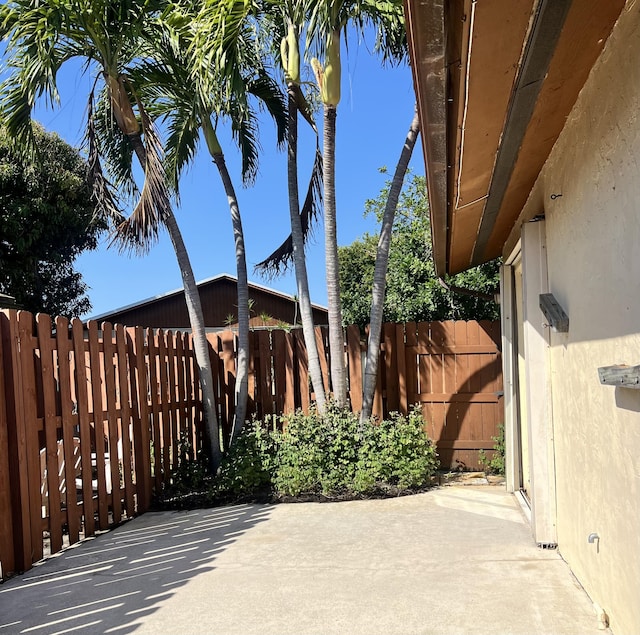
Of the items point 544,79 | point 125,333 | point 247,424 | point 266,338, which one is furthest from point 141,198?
point 544,79

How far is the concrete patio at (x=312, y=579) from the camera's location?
3008 millimetres

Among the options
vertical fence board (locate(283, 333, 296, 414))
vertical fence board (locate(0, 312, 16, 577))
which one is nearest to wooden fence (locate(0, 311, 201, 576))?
vertical fence board (locate(0, 312, 16, 577))

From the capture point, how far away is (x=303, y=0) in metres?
4.93

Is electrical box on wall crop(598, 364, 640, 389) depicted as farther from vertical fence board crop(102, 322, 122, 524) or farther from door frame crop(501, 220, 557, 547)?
vertical fence board crop(102, 322, 122, 524)

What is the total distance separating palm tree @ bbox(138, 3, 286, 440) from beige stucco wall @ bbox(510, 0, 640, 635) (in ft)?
11.0

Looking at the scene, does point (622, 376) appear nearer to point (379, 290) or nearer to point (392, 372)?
point (379, 290)

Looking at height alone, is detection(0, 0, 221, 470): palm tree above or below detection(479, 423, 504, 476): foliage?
above

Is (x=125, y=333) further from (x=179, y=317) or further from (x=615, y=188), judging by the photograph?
(x=179, y=317)

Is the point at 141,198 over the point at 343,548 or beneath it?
over

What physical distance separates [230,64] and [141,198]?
62.3 inches

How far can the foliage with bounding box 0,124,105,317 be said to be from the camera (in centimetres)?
1504

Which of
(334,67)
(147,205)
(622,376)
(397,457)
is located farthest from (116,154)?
(622,376)

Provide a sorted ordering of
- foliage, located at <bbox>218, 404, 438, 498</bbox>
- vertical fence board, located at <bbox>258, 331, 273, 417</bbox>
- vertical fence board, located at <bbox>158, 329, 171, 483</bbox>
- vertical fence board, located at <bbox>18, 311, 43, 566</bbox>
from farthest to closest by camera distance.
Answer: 1. vertical fence board, located at <bbox>258, 331, 273, 417</bbox>
2. vertical fence board, located at <bbox>158, 329, 171, 483</bbox>
3. foliage, located at <bbox>218, 404, 438, 498</bbox>
4. vertical fence board, located at <bbox>18, 311, 43, 566</bbox>

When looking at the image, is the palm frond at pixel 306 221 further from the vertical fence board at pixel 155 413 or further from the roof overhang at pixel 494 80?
the roof overhang at pixel 494 80
